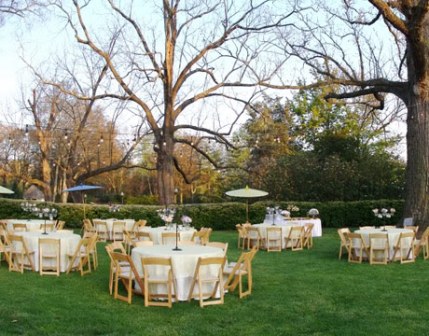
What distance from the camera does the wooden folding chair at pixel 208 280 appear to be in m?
7.82

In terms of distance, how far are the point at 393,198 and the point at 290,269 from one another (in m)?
15.1

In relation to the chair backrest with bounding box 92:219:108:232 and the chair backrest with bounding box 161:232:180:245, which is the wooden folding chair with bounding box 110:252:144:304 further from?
the chair backrest with bounding box 92:219:108:232

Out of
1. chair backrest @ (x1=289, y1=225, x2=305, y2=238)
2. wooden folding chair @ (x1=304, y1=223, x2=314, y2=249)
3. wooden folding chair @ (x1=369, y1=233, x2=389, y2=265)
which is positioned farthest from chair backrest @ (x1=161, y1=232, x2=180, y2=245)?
wooden folding chair @ (x1=304, y1=223, x2=314, y2=249)

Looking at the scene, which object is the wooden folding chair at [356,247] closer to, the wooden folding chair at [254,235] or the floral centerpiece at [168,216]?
the wooden folding chair at [254,235]

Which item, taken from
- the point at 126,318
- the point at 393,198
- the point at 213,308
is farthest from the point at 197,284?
the point at 393,198

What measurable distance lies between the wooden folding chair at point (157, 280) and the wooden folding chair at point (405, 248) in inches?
249

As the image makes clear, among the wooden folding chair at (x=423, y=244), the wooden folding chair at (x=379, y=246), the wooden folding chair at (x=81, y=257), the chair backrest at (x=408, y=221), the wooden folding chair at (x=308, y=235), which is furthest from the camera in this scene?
the wooden folding chair at (x=308, y=235)

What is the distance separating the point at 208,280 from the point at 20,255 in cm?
488

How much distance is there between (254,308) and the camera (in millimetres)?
7734

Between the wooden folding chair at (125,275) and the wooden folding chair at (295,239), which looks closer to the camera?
the wooden folding chair at (125,275)

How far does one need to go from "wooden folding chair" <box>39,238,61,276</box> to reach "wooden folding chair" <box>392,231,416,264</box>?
7.34 metres

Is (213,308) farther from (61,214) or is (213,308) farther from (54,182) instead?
(54,182)

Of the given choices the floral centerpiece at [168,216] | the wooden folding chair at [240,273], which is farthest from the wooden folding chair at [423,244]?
the floral centerpiece at [168,216]

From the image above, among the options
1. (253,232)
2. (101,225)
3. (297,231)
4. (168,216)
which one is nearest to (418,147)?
(297,231)
